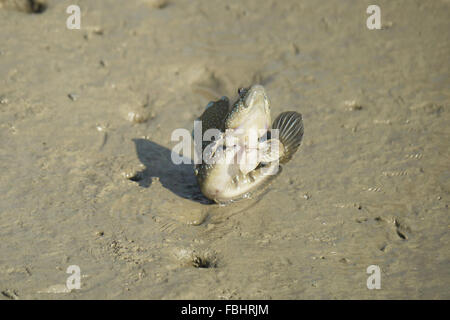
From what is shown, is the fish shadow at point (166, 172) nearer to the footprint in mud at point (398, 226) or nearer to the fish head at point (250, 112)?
the fish head at point (250, 112)

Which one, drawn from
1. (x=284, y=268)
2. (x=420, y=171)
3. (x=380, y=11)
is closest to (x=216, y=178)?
(x=284, y=268)

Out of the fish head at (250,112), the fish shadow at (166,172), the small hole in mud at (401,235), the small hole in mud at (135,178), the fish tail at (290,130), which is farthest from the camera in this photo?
the small hole in mud at (135,178)

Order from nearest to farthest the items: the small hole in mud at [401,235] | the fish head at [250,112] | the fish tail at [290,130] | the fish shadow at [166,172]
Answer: the fish head at [250,112] < the small hole in mud at [401,235] < the fish tail at [290,130] < the fish shadow at [166,172]

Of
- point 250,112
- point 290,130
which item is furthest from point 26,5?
point 290,130

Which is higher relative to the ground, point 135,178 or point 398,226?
point 135,178

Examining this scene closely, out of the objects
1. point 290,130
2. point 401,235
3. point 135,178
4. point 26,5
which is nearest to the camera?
point 401,235

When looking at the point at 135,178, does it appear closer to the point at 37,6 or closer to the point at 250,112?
the point at 250,112

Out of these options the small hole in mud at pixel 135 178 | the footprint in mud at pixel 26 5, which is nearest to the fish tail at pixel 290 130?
the small hole in mud at pixel 135 178
